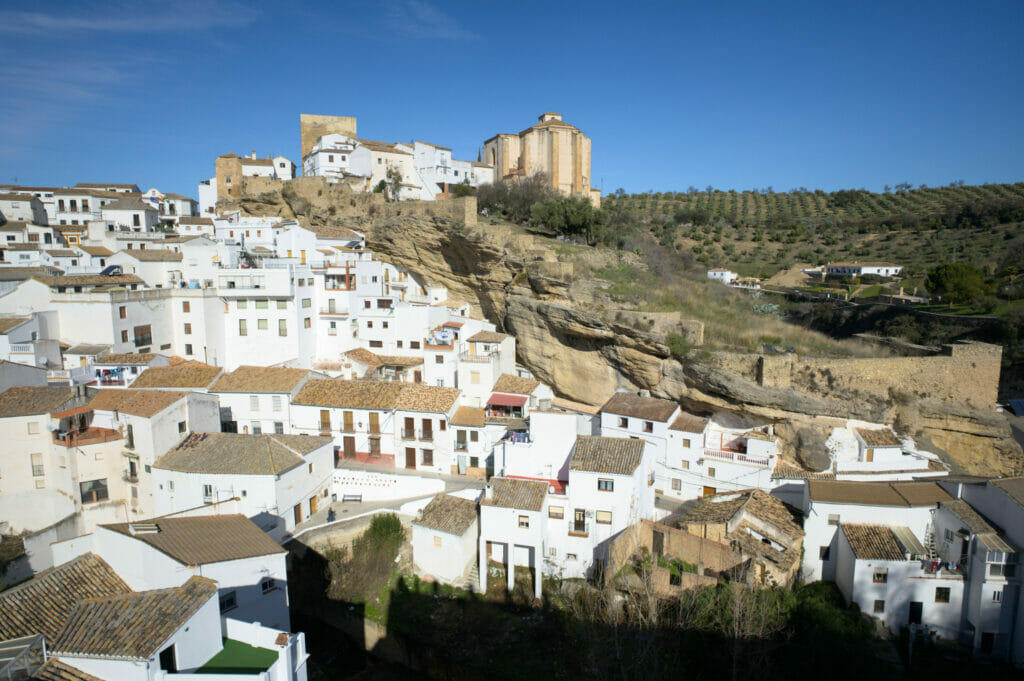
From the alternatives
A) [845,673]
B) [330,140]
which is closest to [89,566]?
Answer: [845,673]

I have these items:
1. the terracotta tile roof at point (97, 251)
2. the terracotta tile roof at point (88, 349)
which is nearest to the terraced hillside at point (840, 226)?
the terracotta tile roof at point (88, 349)

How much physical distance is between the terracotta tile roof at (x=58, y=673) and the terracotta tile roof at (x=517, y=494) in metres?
9.05

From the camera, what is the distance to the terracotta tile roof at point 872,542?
13992 millimetres

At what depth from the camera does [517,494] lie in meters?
15.8

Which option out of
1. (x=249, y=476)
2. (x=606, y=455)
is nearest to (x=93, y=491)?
(x=249, y=476)

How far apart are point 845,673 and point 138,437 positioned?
20.6 m

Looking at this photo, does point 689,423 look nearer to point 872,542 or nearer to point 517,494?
point 872,542

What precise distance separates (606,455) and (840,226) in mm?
42293

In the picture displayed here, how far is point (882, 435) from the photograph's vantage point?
18.1 metres

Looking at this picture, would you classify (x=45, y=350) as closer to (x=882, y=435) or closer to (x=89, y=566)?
(x=89, y=566)

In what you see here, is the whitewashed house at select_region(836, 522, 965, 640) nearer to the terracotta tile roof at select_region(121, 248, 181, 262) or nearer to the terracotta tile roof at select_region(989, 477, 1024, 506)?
the terracotta tile roof at select_region(989, 477, 1024, 506)

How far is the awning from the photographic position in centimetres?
2100

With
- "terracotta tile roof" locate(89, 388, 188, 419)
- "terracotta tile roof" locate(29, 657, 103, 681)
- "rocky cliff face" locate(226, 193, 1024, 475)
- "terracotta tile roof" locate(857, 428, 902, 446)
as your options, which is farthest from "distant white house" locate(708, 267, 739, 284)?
"terracotta tile roof" locate(29, 657, 103, 681)

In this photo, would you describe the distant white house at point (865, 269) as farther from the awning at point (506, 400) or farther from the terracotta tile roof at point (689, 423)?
the awning at point (506, 400)
